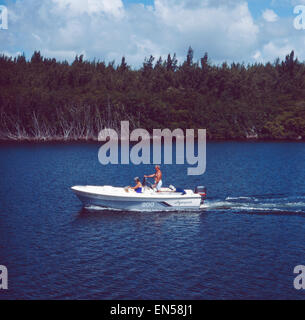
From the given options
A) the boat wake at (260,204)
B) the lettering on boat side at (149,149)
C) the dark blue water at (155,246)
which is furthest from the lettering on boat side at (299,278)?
the lettering on boat side at (149,149)

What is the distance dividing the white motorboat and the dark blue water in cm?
68

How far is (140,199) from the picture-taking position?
30.1m

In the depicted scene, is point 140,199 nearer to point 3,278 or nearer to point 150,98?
point 3,278

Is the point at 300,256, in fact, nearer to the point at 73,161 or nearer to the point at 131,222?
the point at 131,222

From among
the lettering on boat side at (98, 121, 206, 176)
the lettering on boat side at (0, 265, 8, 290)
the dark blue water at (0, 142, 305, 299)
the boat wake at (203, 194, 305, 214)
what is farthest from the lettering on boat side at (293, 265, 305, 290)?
the lettering on boat side at (98, 121, 206, 176)

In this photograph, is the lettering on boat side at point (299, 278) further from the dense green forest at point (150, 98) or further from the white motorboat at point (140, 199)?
the dense green forest at point (150, 98)

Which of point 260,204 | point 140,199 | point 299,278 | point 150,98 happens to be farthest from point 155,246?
point 150,98

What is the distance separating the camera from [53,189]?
1544 inches

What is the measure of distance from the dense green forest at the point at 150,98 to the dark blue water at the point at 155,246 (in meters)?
68.9

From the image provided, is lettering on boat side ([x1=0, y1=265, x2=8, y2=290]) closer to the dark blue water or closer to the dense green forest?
the dark blue water

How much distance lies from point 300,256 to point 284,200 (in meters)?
12.3

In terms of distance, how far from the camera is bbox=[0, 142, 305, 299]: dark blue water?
1855cm

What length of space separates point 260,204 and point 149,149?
4919cm
